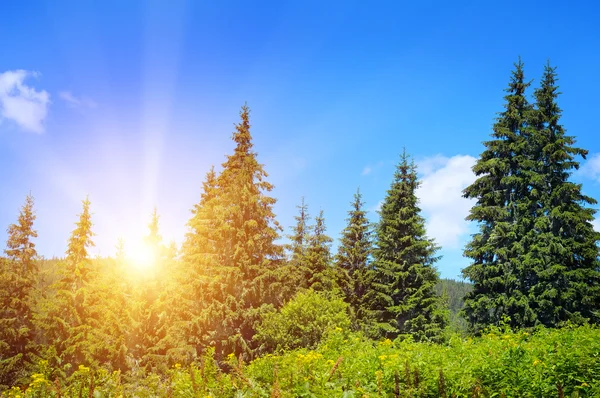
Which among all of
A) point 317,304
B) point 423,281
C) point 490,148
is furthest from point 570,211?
point 317,304

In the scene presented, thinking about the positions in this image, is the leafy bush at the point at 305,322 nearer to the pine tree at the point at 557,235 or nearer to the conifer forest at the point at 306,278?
the conifer forest at the point at 306,278

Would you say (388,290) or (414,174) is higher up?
(414,174)

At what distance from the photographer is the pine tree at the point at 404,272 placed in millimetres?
23328

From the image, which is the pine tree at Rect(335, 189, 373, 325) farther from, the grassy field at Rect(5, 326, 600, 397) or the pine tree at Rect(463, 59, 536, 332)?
the grassy field at Rect(5, 326, 600, 397)

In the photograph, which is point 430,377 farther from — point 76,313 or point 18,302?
point 18,302

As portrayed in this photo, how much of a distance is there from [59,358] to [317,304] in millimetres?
16890

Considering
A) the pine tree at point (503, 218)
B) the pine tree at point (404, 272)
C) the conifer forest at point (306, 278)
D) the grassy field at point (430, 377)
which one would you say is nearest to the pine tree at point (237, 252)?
the conifer forest at point (306, 278)

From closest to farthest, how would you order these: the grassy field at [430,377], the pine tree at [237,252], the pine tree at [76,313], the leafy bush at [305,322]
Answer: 1. the grassy field at [430,377]
2. the leafy bush at [305,322]
3. the pine tree at [237,252]
4. the pine tree at [76,313]

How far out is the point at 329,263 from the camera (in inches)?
1152

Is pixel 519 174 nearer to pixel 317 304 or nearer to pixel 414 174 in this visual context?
pixel 414 174

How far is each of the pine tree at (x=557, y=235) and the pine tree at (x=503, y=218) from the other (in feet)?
1.93

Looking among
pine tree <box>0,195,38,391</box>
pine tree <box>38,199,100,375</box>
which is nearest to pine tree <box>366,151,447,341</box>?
pine tree <box>38,199,100,375</box>

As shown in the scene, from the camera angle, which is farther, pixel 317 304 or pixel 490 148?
pixel 490 148

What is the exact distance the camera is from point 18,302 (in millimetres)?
28094
